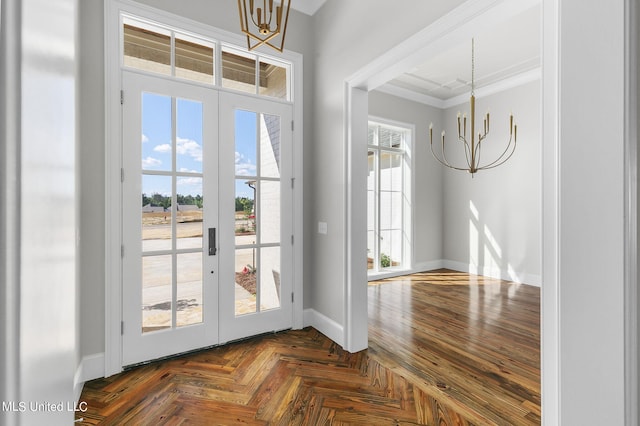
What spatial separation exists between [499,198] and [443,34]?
4.08 metres

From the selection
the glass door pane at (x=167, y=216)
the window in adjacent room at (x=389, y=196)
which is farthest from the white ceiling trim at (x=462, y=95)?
the glass door pane at (x=167, y=216)

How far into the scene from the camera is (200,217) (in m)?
2.62

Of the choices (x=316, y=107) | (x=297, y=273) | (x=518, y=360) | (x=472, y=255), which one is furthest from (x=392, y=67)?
(x=472, y=255)

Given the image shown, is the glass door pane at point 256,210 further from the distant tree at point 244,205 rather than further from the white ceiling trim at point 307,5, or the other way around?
the white ceiling trim at point 307,5

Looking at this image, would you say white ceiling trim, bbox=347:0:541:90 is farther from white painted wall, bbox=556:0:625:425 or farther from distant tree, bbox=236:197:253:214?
distant tree, bbox=236:197:253:214

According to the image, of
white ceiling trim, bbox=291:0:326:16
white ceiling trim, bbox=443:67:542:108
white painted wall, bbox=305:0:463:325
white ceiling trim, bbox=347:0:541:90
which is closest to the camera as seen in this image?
white ceiling trim, bbox=347:0:541:90

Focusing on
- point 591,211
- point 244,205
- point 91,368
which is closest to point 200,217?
point 244,205

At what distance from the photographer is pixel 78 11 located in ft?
6.88

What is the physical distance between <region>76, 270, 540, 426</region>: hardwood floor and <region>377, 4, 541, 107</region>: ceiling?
115 inches

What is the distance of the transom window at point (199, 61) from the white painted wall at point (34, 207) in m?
2.38

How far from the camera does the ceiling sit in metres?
3.63

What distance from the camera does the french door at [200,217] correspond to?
2375 millimetres

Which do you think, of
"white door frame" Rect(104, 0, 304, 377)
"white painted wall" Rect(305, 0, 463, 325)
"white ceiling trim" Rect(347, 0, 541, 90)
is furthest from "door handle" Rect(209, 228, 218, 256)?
"white ceiling trim" Rect(347, 0, 541, 90)

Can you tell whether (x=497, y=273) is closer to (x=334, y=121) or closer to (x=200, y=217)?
(x=334, y=121)
